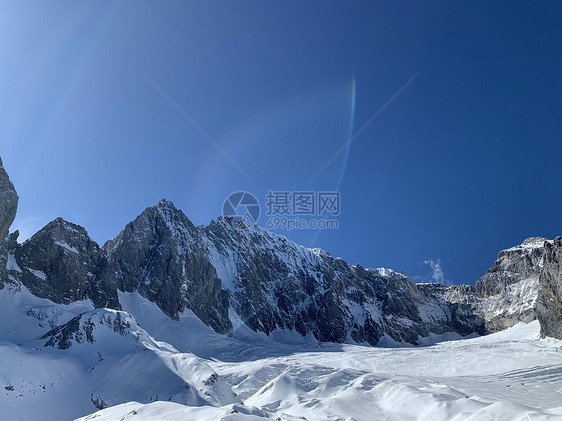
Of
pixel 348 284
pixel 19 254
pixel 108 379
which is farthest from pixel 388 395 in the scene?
pixel 348 284

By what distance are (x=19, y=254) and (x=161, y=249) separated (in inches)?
1827

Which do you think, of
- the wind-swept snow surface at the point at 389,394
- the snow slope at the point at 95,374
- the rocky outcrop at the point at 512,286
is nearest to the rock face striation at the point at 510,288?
the rocky outcrop at the point at 512,286

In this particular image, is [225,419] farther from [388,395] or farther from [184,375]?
[388,395]

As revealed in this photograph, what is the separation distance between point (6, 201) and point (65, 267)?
91.3 ft

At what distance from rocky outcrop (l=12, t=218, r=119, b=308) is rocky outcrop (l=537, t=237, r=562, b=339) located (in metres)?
113

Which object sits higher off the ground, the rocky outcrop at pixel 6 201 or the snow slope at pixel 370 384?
the rocky outcrop at pixel 6 201

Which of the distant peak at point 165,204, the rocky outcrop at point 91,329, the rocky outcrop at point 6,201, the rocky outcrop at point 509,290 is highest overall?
the distant peak at point 165,204

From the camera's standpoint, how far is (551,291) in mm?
95375

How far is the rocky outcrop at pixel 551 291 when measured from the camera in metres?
92.0

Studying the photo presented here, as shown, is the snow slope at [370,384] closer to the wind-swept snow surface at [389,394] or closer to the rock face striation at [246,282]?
the wind-swept snow surface at [389,394]

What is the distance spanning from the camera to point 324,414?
110 feet

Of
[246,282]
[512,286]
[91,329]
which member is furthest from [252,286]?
[512,286]

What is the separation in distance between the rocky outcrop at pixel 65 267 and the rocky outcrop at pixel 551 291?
113m

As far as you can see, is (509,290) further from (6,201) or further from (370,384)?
(6,201)
